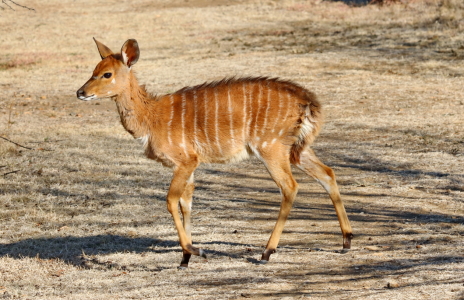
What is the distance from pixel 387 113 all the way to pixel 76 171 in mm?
6676

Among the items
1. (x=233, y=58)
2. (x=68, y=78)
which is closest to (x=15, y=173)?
(x=68, y=78)

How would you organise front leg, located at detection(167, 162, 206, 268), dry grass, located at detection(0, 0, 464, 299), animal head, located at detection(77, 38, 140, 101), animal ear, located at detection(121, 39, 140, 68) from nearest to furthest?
1. dry grass, located at detection(0, 0, 464, 299)
2. front leg, located at detection(167, 162, 206, 268)
3. animal head, located at detection(77, 38, 140, 101)
4. animal ear, located at detection(121, 39, 140, 68)

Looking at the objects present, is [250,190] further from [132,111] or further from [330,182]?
[132,111]

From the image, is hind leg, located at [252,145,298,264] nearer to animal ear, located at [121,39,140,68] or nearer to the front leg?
the front leg

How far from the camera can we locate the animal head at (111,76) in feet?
22.8

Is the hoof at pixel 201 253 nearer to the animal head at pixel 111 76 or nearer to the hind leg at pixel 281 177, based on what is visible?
the hind leg at pixel 281 177

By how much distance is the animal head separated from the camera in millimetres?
6961

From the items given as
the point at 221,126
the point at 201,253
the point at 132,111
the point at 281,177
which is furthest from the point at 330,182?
the point at 132,111

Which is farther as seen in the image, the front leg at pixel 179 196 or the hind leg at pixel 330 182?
the hind leg at pixel 330 182

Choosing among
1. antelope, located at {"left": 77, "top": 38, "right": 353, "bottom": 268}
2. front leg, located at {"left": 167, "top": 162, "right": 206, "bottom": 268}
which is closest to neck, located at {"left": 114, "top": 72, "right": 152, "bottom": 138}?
antelope, located at {"left": 77, "top": 38, "right": 353, "bottom": 268}

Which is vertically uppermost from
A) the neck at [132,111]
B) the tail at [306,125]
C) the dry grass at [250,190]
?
the neck at [132,111]

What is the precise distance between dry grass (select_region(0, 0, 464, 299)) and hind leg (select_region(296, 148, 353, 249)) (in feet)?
0.68

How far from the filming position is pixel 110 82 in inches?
275

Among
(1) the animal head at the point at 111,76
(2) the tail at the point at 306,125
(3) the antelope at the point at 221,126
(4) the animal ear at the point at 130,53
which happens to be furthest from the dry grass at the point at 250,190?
(4) the animal ear at the point at 130,53
